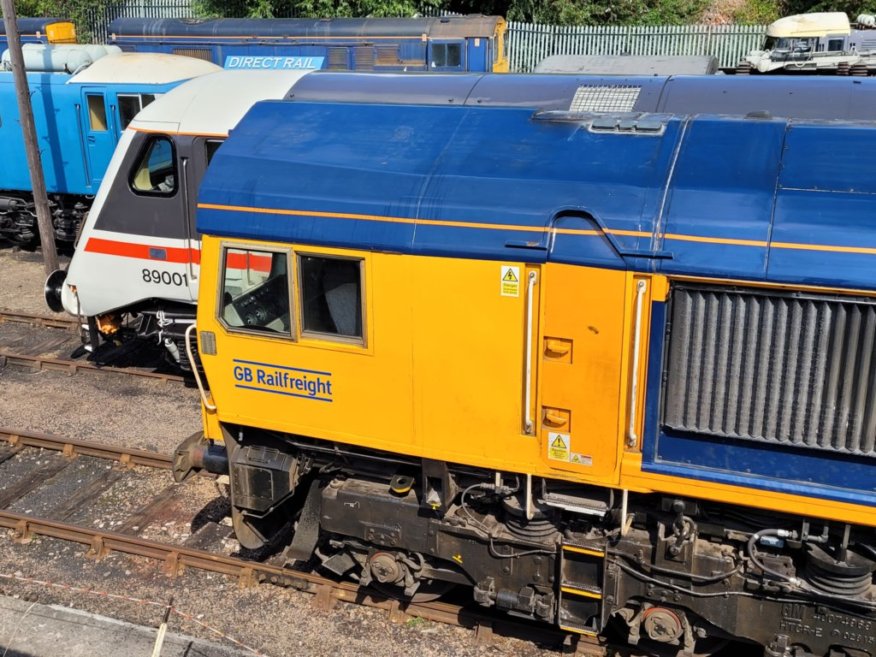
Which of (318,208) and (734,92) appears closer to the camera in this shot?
(318,208)

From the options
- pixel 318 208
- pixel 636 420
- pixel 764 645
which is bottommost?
pixel 764 645

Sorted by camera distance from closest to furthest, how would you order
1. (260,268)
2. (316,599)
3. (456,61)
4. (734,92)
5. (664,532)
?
1. (664,532)
2. (260,268)
3. (316,599)
4. (734,92)
5. (456,61)

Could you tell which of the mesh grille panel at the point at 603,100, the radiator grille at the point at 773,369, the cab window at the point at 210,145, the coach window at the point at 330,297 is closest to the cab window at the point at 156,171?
the cab window at the point at 210,145

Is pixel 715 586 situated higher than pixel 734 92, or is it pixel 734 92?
pixel 734 92

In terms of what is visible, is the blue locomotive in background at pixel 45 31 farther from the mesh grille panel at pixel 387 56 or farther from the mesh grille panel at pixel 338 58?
the mesh grille panel at pixel 387 56

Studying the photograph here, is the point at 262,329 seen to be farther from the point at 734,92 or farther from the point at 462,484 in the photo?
the point at 734,92

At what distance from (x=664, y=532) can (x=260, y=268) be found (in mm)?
3136

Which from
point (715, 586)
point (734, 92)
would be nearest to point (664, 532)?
point (715, 586)

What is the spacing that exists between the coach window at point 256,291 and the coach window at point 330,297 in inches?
5.2

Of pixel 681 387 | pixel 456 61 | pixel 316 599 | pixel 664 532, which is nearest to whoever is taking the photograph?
pixel 681 387

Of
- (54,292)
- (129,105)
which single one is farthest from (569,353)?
(129,105)

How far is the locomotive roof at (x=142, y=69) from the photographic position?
14.5 metres

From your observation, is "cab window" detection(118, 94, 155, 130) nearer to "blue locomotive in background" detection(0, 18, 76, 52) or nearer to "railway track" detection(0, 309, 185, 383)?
"railway track" detection(0, 309, 185, 383)

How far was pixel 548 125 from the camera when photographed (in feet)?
19.6
